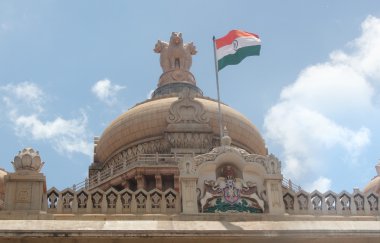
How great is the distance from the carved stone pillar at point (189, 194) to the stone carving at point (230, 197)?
208 millimetres

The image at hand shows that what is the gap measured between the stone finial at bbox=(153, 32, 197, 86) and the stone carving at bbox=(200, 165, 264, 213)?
23.8 m

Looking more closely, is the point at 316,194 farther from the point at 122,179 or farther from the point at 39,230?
the point at 122,179

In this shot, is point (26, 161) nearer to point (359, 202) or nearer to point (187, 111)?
point (359, 202)

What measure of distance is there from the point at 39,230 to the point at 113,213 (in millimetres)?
3368

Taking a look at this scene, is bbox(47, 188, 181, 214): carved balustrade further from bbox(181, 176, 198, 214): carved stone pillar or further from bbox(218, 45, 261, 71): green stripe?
bbox(218, 45, 261, 71): green stripe

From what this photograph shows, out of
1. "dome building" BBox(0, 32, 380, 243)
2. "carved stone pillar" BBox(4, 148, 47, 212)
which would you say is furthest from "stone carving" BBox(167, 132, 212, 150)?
"carved stone pillar" BBox(4, 148, 47, 212)

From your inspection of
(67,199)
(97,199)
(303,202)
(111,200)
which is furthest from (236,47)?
(67,199)

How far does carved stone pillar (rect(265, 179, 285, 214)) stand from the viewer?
16.1 meters

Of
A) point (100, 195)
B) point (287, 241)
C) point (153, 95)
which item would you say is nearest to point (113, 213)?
point (100, 195)

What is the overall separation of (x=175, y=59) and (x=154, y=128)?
26.0 ft

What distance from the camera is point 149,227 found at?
13617 mm

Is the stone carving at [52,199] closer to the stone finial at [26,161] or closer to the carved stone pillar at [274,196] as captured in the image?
the stone finial at [26,161]

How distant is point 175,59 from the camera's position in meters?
40.7

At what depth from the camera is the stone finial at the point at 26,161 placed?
16.1 m
